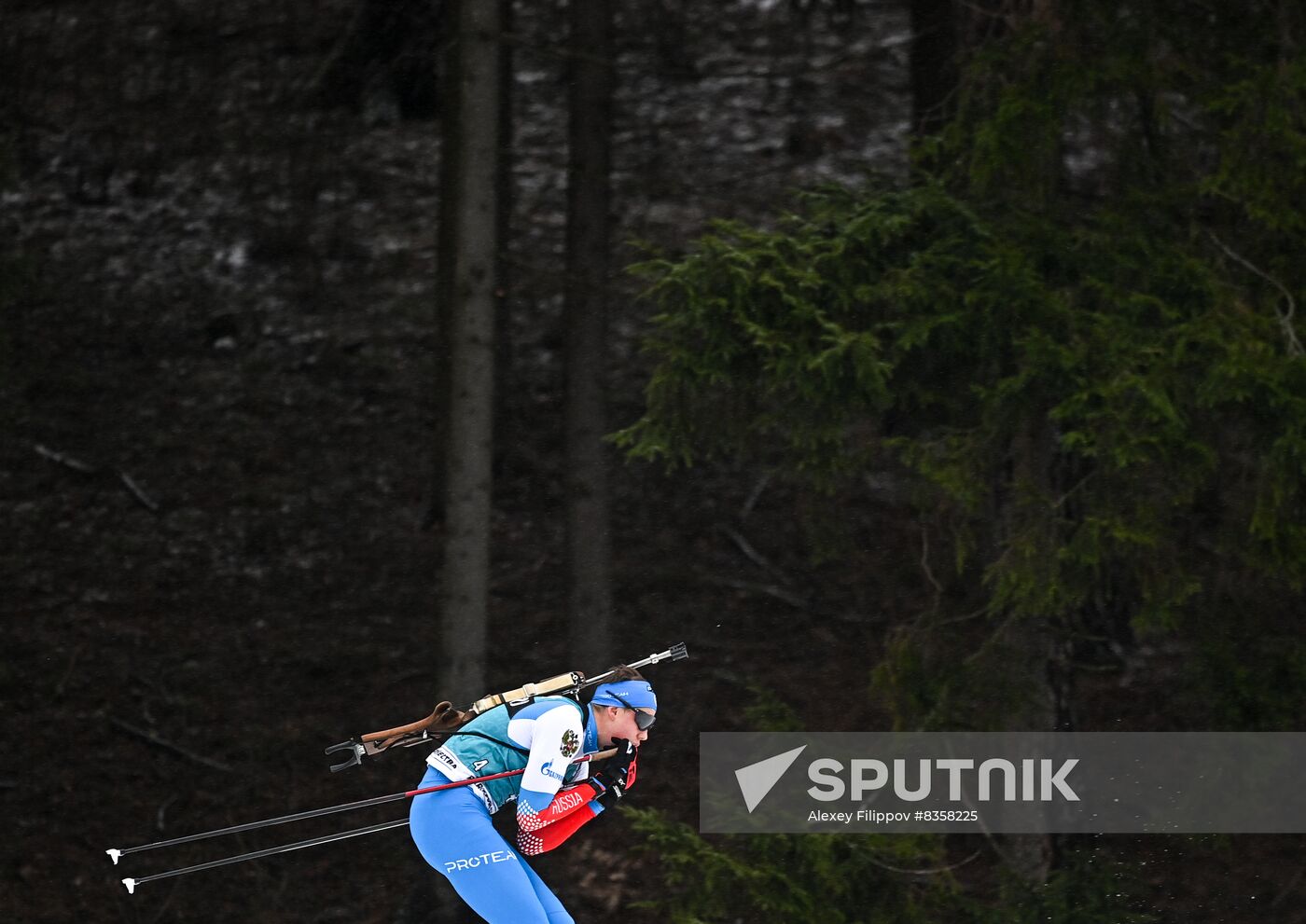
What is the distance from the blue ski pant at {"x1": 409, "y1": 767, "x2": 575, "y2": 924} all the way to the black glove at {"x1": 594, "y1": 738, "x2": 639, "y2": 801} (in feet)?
1.45

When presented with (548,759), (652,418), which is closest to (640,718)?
(548,759)

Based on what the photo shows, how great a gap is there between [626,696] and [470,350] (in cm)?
497

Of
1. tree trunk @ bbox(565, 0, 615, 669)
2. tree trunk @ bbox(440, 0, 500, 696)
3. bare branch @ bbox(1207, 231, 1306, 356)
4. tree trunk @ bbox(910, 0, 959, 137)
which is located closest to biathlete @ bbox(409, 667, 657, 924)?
bare branch @ bbox(1207, 231, 1306, 356)

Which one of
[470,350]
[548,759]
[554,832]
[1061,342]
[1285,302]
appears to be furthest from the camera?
[470,350]

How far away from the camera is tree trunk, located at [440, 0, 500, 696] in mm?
10617

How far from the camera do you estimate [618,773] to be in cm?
611

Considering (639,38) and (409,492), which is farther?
(409,492)

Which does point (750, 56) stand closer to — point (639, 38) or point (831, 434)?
point (639, 38)

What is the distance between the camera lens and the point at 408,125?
18.7m

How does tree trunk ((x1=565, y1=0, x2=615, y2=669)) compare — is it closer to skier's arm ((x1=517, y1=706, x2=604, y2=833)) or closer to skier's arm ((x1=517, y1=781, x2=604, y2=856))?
skier's arm ((x1=517, y1=781, x2=604, y2=856))

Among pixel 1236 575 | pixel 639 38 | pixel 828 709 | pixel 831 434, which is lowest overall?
pixel 828 709

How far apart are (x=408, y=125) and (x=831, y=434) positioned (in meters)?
10.6

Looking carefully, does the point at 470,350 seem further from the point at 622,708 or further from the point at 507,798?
the point at 622,708

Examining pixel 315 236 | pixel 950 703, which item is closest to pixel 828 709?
pixel 950 703
